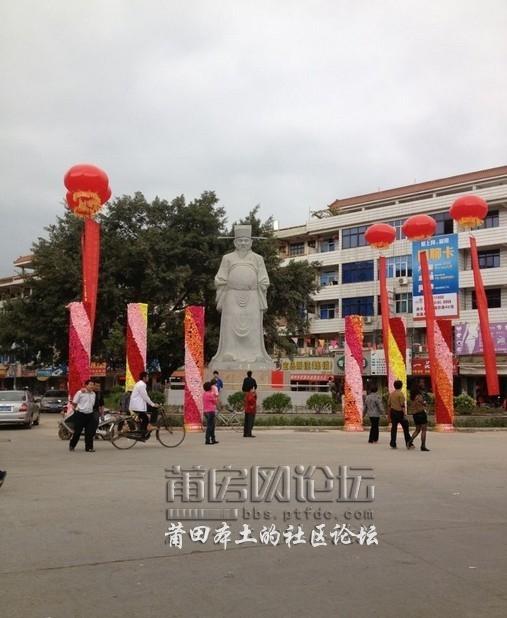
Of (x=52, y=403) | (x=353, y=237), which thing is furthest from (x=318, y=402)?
(x=353, y=237)

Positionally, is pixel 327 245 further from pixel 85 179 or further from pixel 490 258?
pixel 85 179

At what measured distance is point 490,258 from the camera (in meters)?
41.8

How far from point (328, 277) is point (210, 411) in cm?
3486

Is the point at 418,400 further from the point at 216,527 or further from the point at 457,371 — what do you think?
the point at 457,371

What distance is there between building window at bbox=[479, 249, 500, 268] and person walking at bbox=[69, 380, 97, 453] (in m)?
32.2

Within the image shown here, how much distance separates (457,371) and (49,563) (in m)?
37.4

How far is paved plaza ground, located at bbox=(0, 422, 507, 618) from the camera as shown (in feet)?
15.1

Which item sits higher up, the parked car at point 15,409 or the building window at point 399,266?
the building window at point 399,266

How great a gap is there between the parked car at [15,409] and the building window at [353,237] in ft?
95.6

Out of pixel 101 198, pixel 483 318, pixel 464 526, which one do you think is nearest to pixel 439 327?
pixel 483 318

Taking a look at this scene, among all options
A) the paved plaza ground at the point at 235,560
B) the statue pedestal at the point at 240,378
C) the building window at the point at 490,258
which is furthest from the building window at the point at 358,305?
the paved plaza ground at the point at 235,560

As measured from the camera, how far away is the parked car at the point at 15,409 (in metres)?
21.6

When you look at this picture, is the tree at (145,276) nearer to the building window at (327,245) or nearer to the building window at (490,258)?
the building window at (490,258)

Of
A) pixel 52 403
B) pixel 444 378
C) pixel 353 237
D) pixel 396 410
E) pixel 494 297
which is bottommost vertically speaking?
pixel 396 410
